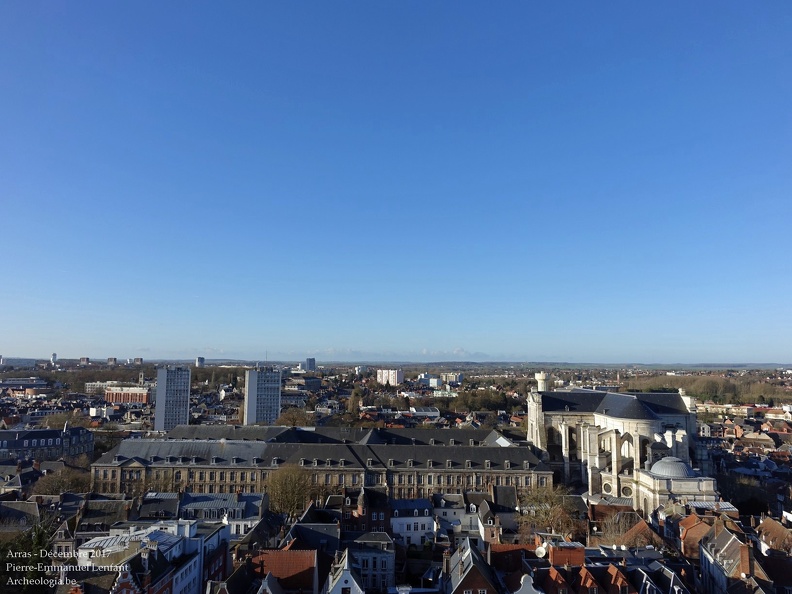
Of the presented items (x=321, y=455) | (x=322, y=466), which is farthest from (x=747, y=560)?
(x=321, y=455)

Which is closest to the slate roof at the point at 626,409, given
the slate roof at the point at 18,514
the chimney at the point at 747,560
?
the chimney at the point at 747,560

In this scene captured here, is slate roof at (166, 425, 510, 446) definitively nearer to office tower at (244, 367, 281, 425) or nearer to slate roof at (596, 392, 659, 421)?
slate roof at (596, 392, 659, 421)

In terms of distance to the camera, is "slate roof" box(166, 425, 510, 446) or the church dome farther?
"slate roof" box(166, 425, 510, 446)

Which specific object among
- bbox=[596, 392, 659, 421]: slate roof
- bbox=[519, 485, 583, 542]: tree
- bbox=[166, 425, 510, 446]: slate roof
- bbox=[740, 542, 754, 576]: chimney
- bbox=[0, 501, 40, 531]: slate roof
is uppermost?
bbox=[596, 392, 659, 421]: slate roof

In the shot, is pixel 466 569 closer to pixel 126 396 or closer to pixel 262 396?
pixel 262 396

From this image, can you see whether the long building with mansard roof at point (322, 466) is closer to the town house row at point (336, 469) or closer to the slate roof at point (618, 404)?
the town house row at point (336, 469)

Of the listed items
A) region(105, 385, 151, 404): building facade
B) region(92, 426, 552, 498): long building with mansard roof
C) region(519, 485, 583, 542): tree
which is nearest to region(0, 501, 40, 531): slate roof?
region(92, 426, 552, 498): long building with mansard roof
